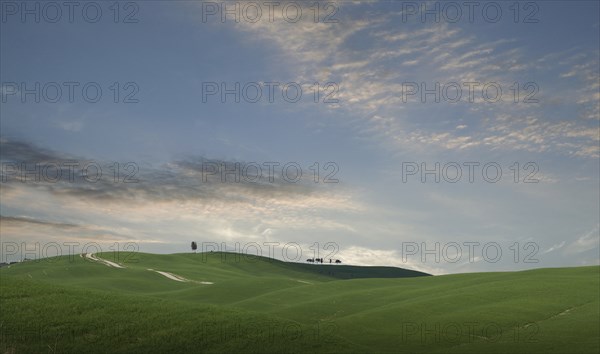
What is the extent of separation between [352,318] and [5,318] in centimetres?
2432

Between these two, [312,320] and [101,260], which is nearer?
[312,320]

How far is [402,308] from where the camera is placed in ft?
149

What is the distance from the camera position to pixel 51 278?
83.4 metres

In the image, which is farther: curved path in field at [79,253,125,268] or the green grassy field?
curved path in field at [79,253,125,268]

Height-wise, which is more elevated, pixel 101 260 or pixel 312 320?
pixel 101 260

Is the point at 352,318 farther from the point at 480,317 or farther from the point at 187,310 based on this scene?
the point at 187,310

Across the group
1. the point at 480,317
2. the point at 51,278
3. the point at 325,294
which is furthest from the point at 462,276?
the point at 51,278

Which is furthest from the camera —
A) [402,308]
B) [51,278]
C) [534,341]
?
[51,278]

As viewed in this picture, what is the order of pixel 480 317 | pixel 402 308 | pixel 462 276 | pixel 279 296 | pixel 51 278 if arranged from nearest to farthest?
1. pixel 480 317
2. pixel 402 308
3. pixel 279 296
4. pixel 462 276
5. pixel 51 278

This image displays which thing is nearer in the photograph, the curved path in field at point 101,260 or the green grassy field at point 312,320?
the green grassy field at point 312,320

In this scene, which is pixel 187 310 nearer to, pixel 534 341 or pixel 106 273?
pixel 534 341

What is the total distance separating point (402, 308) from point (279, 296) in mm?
18164

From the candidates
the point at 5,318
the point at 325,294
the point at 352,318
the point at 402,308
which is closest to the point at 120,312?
the point at 5,318

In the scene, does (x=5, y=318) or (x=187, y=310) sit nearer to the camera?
(x=5, y=318)
